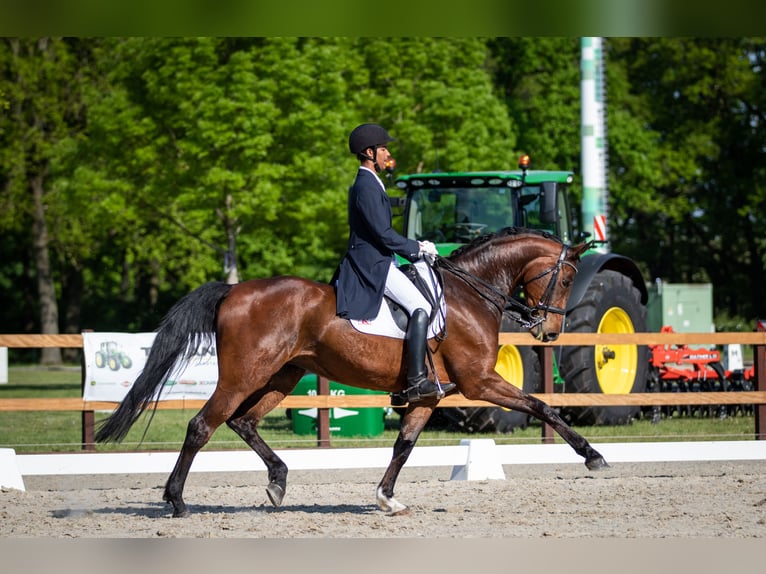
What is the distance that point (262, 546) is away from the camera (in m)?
6.13

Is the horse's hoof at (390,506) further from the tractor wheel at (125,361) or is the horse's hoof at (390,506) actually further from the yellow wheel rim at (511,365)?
the tractor wheel at (125,361)

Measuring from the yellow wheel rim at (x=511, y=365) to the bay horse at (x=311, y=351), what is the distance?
4.63 meters

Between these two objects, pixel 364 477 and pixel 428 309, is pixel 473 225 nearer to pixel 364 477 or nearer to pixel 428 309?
pixel 364 477

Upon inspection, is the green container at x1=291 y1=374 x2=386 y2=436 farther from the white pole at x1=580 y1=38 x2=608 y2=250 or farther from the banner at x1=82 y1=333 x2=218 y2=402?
the white pole at x1=580 y1=38 x2=608 y2=250

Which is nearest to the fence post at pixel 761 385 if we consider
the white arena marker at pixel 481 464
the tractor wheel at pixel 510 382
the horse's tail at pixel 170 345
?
the tractor wheel at pixel 510 382

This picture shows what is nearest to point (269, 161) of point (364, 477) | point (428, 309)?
point (364, 477)

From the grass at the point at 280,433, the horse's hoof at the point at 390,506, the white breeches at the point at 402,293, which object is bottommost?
the horse's hoof at the point at 390,506

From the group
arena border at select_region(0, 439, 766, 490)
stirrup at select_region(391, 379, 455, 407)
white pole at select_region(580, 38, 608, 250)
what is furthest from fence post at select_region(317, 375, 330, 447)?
white pole at select_region(580, 38, 608, 250)

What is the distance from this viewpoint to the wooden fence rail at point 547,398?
1067 cm

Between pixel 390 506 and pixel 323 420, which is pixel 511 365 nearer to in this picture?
pixel 323 420

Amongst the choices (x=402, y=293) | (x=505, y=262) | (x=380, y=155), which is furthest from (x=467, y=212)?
(x=402, y=293)

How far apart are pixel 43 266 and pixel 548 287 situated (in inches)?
1169

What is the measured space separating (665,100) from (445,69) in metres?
13.5

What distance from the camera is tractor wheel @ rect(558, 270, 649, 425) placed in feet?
43.7
